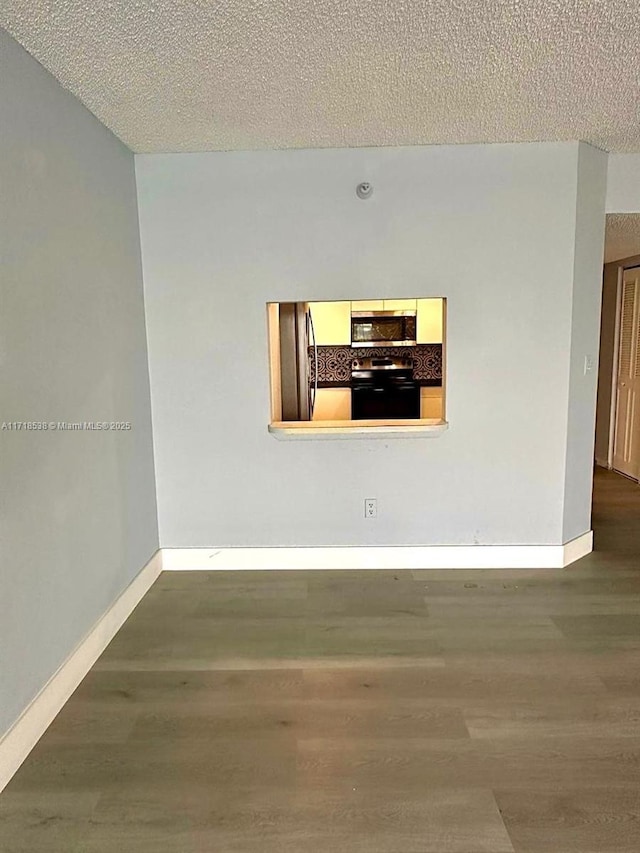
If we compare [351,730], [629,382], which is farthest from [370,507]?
[629,382]

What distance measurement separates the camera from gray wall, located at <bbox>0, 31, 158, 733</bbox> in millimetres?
1896

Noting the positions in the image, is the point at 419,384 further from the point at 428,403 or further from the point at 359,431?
the point at 359,431

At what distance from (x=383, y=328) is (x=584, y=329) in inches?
113

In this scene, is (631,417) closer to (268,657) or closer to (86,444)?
(268,657)

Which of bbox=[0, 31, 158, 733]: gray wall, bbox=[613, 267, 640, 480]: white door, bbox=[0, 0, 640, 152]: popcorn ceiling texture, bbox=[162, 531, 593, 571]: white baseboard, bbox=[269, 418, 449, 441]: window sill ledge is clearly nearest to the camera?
bbox=[0, 0, 640, 152]: popcorn ceiling texture

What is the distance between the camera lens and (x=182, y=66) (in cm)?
209

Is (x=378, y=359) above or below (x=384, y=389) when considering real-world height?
above

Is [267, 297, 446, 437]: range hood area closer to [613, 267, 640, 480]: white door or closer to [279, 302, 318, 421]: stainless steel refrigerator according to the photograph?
[279, 302, 318, 421]: stainless steel refrigerator

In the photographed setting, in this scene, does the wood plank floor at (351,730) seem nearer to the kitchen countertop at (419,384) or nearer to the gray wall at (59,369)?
the gray wall at (59,369)

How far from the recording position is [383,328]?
5953 mm

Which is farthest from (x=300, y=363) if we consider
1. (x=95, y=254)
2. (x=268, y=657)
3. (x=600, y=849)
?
(x=600, y=849)

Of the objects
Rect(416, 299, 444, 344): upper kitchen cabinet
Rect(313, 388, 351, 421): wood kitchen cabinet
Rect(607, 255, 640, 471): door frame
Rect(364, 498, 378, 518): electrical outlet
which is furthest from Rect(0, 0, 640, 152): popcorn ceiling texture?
Rect(313, 388, 351, 421): wood kitchen cabinet

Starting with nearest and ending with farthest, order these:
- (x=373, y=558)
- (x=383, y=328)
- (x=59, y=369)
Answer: (x=59, y=369) → (x=373, y=558) → (x=383, y=328)

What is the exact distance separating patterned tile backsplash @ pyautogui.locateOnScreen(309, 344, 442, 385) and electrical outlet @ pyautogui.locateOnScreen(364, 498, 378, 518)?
2.95m
